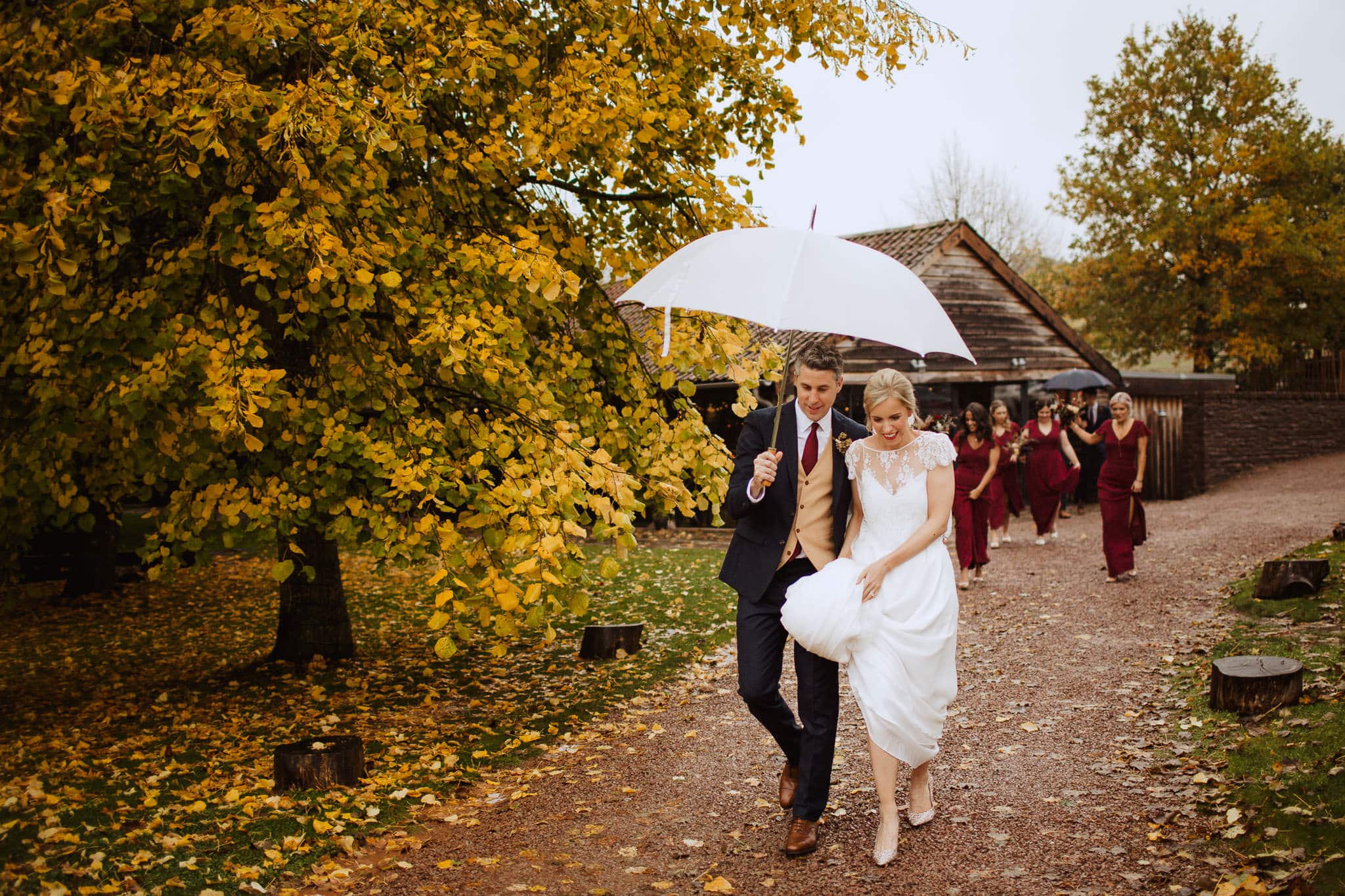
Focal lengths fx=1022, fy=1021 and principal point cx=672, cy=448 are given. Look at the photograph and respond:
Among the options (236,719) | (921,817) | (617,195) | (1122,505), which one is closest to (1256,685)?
(921,817)

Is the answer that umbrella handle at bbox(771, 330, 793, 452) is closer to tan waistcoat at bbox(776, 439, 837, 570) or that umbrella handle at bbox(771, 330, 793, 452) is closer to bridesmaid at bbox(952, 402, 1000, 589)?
tan waistcoat at bbox(776, 439, 837, 570)

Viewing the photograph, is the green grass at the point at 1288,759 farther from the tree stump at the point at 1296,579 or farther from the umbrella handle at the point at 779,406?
the umbrella handle at the point at 779,406

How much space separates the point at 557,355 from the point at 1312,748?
455cm

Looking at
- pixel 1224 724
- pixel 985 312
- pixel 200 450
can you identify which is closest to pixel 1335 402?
pixel 985 312

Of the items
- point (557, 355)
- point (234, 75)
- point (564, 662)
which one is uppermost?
point (234, 75)

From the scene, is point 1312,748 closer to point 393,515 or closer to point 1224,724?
point 1224,724

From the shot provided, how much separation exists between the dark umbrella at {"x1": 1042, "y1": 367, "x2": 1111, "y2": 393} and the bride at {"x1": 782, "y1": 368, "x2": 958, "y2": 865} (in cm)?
1630

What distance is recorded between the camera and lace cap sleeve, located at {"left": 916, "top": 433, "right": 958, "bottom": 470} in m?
4.40

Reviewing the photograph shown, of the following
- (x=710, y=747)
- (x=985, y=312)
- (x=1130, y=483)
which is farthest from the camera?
(x=985, y=312)

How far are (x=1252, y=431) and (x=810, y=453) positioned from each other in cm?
2188

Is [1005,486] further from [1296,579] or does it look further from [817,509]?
[817,509]

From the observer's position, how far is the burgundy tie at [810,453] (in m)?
4.54

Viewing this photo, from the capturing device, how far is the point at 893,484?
173 inches

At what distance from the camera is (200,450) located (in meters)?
5.82
